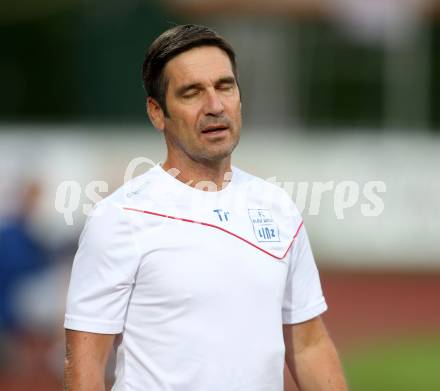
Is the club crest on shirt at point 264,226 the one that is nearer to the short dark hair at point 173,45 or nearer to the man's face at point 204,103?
the man's face at point 204,103

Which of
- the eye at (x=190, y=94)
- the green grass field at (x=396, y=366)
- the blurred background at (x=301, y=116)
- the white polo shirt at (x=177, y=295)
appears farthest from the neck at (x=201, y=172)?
the blurred background at (x=301, y=116)

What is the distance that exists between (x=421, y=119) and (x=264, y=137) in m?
3.69

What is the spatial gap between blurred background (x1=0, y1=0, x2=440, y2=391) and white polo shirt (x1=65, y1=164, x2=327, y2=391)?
1089cm

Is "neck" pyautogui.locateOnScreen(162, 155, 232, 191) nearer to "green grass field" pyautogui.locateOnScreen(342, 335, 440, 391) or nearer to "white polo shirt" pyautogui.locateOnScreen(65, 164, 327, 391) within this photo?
"white polo shirt" pyautogui.locateOnScreen(65, 164, 327, 391)

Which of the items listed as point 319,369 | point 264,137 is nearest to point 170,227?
point 319,369

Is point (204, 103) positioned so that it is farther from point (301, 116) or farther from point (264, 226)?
point (301, 116)

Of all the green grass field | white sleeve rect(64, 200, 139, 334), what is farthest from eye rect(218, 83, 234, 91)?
the green grass field

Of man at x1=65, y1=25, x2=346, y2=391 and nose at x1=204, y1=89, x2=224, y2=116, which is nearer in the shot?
man at x1=65, y1=25, x2=346, y2=391

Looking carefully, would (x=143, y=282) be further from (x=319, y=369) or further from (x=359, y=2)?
(x=359, y=2)

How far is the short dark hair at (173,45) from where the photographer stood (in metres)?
4.02

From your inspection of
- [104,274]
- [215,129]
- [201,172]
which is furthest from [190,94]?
[104,274]

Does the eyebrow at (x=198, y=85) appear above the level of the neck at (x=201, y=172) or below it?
above

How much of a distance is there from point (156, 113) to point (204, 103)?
0.84ft

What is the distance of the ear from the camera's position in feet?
13.6
